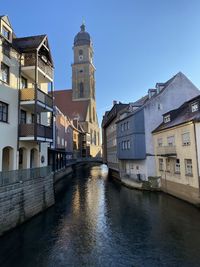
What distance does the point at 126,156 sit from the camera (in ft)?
103

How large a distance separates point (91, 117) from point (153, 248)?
81518 mm

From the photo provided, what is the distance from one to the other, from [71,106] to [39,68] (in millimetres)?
69518

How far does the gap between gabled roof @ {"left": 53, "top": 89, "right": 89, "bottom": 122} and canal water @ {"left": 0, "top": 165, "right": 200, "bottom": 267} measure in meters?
67.9

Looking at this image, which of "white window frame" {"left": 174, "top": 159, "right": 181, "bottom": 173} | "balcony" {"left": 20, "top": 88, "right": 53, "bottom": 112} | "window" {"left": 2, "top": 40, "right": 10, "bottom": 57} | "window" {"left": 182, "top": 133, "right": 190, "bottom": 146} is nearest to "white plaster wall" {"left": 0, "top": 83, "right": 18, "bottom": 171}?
"balcony" {"left": 20, "top": 88, "right": 53, "bottom": 112}

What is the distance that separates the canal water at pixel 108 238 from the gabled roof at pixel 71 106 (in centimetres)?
6789

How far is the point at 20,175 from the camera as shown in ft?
47.3

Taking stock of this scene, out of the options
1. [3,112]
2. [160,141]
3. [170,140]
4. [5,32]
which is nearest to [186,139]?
[170,140]

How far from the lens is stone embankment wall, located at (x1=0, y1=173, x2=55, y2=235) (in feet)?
40.2

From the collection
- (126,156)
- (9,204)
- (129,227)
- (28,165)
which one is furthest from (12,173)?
(126,156)

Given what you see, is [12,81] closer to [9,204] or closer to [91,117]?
[9,204]

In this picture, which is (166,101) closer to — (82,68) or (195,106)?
(195,106)

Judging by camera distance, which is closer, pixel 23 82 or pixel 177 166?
pixel 23 82

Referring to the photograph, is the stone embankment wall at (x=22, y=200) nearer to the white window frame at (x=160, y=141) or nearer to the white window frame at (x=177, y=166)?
the white window frame at (x=177, y=166)

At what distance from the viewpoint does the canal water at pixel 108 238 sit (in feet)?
32.8
